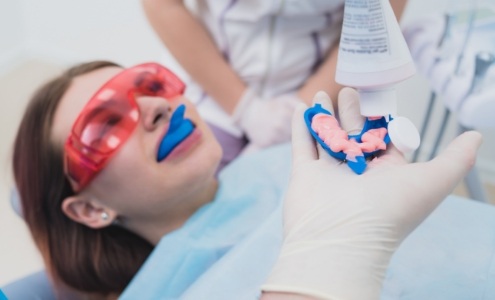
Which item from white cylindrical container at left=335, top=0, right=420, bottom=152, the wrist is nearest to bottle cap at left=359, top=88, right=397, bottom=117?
white cylindrical container at left=335, top=0, right=420, bottom=152

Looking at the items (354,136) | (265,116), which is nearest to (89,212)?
(265,116)

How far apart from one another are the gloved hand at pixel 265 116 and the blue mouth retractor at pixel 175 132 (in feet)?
0.95

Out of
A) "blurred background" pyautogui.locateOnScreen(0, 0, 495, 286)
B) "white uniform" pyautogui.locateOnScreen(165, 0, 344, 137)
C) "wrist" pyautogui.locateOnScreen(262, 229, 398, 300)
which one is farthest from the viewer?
"blurred background" pyautogui.locateOnScreen(0, 0, 495, 286)

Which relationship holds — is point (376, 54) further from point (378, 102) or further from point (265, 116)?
point (265, 116)

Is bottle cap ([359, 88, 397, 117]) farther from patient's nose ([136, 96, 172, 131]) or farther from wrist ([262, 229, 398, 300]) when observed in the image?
patient's nose ([136, 96, 172, 131])

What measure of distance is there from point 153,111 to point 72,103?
0.48 ft

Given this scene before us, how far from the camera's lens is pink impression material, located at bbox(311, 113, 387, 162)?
24.5 inches

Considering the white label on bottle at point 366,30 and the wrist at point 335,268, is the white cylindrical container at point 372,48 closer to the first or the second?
the white label on bottle at point 366,30

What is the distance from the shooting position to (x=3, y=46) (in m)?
2.60

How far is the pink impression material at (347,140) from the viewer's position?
2.04 feet

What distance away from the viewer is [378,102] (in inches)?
24.5

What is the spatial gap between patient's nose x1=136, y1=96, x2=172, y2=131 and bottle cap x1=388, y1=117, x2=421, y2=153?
1.58 ft

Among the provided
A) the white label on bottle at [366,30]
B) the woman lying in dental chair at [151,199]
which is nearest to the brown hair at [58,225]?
the woman lying in dental chair at [151,199]

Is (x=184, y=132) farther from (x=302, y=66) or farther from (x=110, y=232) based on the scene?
(x=302, y=66)
